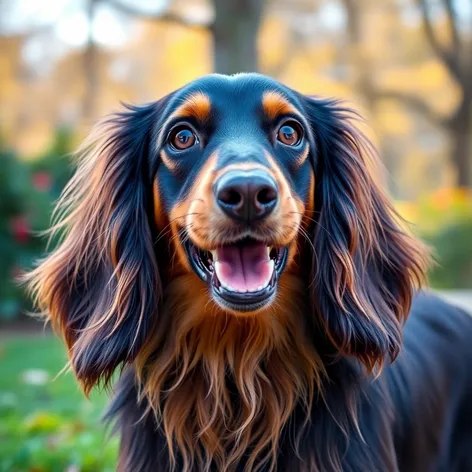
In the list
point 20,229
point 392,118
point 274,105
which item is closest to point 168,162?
point 274,105

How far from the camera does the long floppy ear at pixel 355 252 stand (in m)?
3.04

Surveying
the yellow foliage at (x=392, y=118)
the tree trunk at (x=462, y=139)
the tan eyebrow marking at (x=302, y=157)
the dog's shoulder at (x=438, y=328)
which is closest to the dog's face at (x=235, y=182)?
the tan eyebrow marking at (x=302, y=157)

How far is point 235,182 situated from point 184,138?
0.57 meters

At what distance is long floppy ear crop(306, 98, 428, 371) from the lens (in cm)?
304

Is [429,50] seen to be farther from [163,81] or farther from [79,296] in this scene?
[79,296]

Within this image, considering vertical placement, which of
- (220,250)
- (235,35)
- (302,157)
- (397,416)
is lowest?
(397,416)

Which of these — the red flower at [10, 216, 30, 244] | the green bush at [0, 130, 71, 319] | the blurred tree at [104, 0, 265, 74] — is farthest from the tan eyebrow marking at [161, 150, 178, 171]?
the red flower at [10, 216, 30, 244]

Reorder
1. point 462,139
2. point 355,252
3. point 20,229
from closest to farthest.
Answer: point 355,252 < point 20,229 < point 462,139

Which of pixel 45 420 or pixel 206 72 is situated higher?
pixel 206 72

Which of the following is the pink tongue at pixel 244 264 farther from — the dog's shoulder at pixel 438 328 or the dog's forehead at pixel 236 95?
the dog's shoulder at pixel 438 328

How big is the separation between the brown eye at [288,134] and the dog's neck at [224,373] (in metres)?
0.58

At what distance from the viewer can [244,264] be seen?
2.87 metres

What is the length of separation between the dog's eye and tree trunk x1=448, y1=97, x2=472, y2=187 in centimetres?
1965

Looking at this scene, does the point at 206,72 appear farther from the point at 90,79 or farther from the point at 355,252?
the point at 355,252
